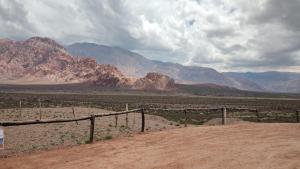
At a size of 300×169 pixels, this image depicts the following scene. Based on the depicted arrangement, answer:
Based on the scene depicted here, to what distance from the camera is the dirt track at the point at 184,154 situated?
992cm

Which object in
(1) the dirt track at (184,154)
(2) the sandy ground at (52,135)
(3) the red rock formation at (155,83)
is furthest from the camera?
(3) the red rock formation at (155,83)

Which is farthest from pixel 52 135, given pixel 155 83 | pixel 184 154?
pixel 155 83

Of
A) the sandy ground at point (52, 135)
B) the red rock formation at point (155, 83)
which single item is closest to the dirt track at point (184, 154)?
the sandy ground at point (52, 135)

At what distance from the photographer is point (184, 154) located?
1128 cm

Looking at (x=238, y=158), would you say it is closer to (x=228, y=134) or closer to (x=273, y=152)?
(x=273, y=152)

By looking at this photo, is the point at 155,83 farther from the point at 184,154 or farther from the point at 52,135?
the point at 184,154

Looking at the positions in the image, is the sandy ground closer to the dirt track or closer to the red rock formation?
the dirt track

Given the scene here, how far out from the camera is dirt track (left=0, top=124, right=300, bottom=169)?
992cm

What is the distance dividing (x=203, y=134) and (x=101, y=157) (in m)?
5.37

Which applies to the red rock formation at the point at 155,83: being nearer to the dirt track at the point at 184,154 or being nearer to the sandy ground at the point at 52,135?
the sandy ground at the point at 52,135

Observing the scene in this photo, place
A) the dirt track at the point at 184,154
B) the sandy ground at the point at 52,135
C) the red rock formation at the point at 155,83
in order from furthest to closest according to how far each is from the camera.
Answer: the red rock formation at the point at 155,83 < the sandy ground at the point at 52,135 < the dirt track at the point at 184,154

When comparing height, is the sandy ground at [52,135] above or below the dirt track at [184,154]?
below

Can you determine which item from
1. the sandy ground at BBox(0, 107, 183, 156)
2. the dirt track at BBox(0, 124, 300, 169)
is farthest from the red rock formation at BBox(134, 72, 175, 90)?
the dirt track at BBox(0, 124, 300, 169)

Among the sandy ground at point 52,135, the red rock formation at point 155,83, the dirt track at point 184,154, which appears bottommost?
the sandy ground at point 52,135
